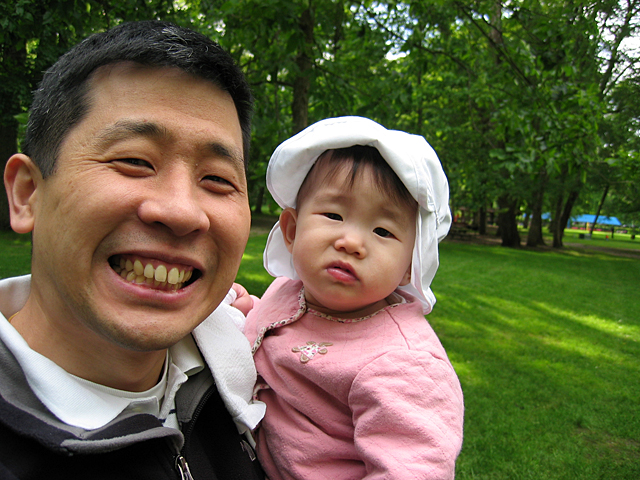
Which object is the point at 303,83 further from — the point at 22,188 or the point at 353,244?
the point at 22,188

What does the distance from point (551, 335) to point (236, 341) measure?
7678mm

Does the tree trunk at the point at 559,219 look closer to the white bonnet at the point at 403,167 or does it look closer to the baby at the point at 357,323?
the white bonnet at the point at 403,167

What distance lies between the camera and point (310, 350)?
1652 millimetres

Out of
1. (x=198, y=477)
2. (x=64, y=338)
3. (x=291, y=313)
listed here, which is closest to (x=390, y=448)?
(x=198, y=477)

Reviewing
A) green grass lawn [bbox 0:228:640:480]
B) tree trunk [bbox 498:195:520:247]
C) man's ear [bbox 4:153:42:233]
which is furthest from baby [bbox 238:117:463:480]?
tree trunk [bbox 498:195:520:247]

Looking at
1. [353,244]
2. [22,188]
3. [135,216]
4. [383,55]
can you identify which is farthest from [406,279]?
[383,55]

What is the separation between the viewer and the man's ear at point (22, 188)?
4.08ft

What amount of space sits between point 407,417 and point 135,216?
3.24ft

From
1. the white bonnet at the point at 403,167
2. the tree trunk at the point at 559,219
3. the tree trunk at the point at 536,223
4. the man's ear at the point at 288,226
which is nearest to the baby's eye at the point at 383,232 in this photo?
the white bonnet at the point at 403,167

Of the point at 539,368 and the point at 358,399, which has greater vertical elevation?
the point at 358,399

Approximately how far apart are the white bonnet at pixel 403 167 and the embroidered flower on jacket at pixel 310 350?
0.45 m

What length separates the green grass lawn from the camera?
164 inches

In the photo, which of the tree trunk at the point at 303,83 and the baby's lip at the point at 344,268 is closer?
the baby's lip at the point at 344,268

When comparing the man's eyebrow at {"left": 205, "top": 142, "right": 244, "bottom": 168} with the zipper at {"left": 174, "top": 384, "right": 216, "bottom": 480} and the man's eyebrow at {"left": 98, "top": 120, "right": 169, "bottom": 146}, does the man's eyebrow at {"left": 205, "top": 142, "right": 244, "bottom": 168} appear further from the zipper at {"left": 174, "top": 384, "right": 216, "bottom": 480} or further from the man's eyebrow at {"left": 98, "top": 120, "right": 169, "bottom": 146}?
the zipper at {"left": 174, "top": 384, "right": 216, "bottom": 480}
